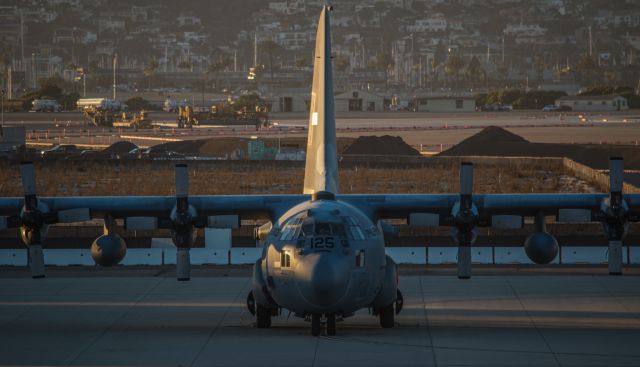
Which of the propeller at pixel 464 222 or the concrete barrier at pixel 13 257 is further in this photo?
the concrete barrier at pixel 13 257

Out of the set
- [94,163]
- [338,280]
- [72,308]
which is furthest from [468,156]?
[338,280]

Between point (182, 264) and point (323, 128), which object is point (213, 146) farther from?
point (182, 264)

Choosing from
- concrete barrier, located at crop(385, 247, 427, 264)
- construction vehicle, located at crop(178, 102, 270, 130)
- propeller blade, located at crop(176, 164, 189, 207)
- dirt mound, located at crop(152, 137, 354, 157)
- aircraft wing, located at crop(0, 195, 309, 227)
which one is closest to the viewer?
propeller blade, located at crop(176, 164, 189, 207)

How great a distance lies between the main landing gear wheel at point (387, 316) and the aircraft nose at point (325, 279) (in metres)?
3.40

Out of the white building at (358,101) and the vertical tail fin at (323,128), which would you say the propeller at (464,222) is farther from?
the white building at (358,101)

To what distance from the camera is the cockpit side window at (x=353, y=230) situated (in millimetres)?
27859

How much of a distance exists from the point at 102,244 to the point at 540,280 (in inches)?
583

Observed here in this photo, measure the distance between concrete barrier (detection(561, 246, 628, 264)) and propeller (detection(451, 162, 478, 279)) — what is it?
1194 centimetres

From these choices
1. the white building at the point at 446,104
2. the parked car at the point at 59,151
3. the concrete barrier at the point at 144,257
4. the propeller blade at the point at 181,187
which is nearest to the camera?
the propeller blade at the point at 181,187

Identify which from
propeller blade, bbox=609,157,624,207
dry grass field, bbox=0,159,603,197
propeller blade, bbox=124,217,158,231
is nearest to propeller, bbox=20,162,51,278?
propeller blade, bbox=124,217,158,231

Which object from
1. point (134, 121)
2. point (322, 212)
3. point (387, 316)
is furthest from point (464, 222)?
point (134, 121)

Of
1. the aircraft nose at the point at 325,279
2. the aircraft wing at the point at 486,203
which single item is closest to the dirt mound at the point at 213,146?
the aircraft wing at the point at 486,203

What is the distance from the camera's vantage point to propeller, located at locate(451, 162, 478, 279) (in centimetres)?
3070

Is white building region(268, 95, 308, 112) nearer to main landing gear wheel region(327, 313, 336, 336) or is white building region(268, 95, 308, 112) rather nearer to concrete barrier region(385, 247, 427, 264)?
concrete barrier region(385, 247, 427, 264)
